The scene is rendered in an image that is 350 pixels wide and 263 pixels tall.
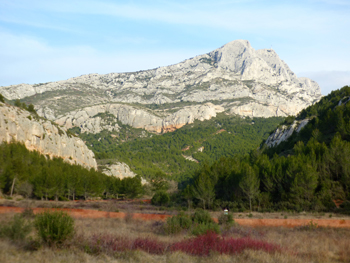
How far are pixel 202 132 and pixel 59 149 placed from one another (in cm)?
12200

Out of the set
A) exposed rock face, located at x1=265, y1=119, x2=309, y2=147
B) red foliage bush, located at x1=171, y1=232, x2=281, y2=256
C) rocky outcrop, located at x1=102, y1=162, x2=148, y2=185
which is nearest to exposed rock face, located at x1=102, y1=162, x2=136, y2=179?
rocky outcrop, located at x1=102, y1=162, x2=148, y2=185

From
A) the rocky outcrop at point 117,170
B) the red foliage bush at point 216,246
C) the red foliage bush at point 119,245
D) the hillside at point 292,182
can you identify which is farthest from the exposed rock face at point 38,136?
the red foliage bush at point 216,246

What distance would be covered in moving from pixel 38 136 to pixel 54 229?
6128cm

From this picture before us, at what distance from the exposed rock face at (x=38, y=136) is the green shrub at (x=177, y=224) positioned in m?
49.5

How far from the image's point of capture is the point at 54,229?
35.3 ft

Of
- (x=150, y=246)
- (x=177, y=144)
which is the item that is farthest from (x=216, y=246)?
(x=177, y=144)

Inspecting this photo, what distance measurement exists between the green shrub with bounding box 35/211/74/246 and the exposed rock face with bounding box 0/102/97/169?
51.1m

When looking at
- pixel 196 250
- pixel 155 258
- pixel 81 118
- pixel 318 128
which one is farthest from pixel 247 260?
pixel 81 118

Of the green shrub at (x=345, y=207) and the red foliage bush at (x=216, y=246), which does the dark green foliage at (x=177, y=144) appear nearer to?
the green shrub at (x=345, y=207)

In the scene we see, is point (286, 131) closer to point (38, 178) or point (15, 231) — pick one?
point (38, 178)

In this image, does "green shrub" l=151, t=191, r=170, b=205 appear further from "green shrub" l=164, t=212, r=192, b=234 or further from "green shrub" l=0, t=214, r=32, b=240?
"green shrub" l=0, t=214, r=32, b=240

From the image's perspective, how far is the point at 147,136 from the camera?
193 meters

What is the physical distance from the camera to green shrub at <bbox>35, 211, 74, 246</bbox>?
10625mm

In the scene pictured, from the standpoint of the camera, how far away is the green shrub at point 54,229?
10.6 meters
